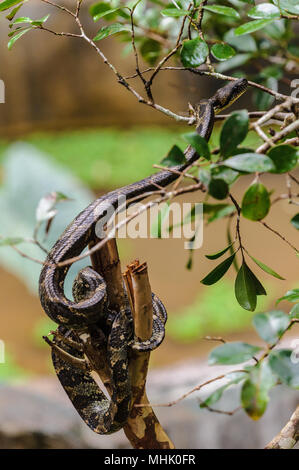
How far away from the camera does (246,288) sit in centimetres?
83

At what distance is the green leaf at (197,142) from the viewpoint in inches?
26.8

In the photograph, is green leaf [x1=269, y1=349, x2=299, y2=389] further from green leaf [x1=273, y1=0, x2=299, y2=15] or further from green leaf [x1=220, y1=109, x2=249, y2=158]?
green leaf [x1=273, y1=0, x2=299, y2=15]

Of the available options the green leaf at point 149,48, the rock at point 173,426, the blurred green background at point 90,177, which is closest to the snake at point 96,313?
the green leaf at point 149,48

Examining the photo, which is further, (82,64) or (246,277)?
(82,64)

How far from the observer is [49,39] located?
17.8 ft

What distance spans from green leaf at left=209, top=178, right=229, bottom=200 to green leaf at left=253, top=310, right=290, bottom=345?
153mm

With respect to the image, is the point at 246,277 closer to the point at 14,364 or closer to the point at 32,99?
the point at 14,364

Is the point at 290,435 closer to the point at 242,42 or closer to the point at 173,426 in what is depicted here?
the point at 242,42

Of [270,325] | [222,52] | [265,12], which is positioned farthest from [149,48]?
[270,325]

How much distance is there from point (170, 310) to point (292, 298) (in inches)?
113

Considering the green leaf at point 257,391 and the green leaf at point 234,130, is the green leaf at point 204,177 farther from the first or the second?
the green leaf at point 257,391
